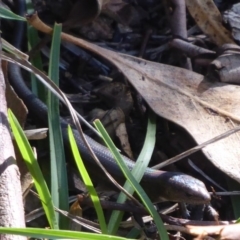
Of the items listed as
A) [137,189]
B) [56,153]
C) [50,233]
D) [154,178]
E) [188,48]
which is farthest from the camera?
[188,48]

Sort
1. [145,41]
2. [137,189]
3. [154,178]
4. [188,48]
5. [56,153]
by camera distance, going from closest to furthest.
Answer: [137,189] < [56,153] < [154,178] < [188,48] < [145,41]

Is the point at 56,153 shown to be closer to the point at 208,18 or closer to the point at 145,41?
the point at 145,41

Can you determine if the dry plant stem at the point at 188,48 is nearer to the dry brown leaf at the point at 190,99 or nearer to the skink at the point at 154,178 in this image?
the dry brown leaf at the point at 190,99

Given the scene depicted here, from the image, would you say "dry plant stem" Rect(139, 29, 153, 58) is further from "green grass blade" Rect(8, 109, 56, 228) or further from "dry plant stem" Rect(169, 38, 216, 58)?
"green grass blade" Rect(8, 109, 56, 228)

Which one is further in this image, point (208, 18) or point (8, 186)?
point (208, 18)

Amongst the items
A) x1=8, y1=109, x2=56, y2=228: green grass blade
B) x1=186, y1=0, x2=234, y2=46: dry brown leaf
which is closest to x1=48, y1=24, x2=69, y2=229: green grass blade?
x1=8, y1=109, x2=56, y2=228: green grass blade

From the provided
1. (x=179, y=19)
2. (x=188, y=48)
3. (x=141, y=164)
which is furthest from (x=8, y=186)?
(x=179, y=19)
